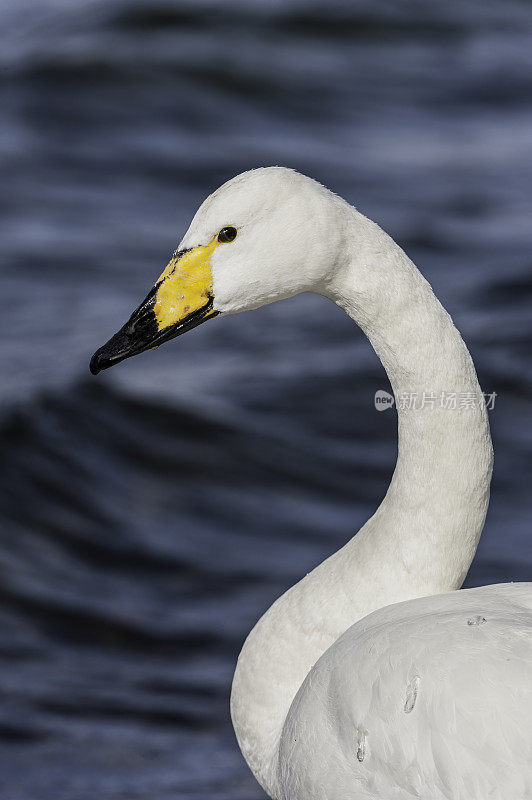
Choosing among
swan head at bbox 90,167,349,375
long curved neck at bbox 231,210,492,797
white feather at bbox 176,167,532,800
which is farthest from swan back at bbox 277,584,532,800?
swan head at bbox 90,167,349,375

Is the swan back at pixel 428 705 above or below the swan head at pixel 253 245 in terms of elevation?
below

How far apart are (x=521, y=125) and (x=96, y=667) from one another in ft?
24.4

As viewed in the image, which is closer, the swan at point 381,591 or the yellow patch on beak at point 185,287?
the swan at point 381,591

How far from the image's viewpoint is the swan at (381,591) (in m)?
2.94

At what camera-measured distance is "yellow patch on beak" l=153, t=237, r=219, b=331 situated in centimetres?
324

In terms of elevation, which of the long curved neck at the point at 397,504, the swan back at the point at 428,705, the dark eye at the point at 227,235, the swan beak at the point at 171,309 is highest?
the dark eye at the point at 227,235

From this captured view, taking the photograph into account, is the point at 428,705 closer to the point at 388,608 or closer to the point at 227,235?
the point at 388,608

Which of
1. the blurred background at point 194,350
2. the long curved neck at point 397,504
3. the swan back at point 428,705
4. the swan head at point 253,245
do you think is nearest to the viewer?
the swan back at point 428,705

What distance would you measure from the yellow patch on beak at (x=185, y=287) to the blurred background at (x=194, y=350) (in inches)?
83.6

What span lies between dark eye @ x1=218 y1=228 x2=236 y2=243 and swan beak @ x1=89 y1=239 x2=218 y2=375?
46mm

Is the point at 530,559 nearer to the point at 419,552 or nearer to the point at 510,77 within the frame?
A: the point at 419,552

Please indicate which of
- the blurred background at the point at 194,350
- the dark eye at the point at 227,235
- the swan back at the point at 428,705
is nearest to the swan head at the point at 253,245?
the dark eye at the point at 227,235

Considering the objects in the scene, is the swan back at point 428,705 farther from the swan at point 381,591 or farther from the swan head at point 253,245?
the swan head at point 253,245

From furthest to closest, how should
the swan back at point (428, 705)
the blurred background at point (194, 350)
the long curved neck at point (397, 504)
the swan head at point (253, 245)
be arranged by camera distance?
the blurred background at point (194, 350) < the long curved neck at point (397, 504) < the swan head at point (253, 245) < the swan back at point (428, 705)
